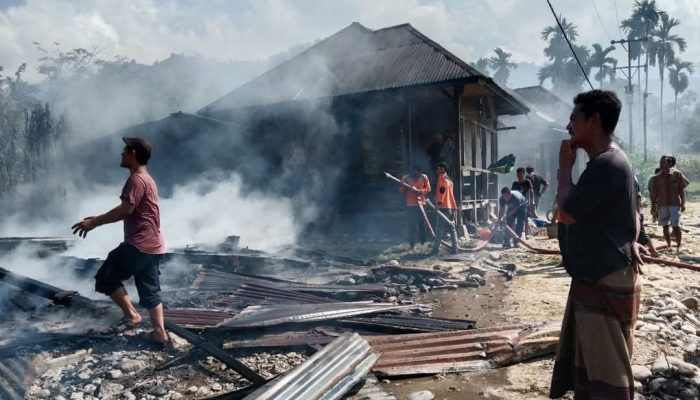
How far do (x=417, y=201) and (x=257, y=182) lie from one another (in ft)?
17.2

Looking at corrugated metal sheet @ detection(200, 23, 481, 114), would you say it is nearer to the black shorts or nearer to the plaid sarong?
the black shorts

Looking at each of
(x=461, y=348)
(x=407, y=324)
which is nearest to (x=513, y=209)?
(x=407, y=324)

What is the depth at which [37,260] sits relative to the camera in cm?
688

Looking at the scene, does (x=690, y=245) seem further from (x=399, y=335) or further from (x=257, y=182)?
(x=257, y=182)

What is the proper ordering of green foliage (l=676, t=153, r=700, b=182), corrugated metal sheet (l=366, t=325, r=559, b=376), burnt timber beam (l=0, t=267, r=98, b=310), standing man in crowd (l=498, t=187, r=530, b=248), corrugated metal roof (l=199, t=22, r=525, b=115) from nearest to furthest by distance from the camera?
corrugated metal sheet (l=366, t=325, r=559, b=376) → burnt timber beam (l=0, t=267, r=98, b=310) → standing man in crowd (l=498, t=187, r=530, b=248) → corrugated metal roof (l=199, t=22, r=525, b=115) → green foliage (l=676, t=153, r=700, b=182)

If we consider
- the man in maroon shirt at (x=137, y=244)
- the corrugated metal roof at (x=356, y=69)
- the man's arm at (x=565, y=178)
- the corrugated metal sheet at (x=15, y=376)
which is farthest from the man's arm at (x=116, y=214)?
the corrugated metal roof at (x=356, y=69)

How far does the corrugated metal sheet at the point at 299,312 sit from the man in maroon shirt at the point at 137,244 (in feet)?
2.46

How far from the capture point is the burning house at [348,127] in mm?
11664

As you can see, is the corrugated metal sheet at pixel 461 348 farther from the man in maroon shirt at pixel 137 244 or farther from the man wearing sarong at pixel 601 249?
the man in maroon shirt at pixel 137 244

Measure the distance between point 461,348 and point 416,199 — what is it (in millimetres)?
6247

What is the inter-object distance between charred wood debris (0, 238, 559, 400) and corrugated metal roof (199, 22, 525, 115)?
6627mm

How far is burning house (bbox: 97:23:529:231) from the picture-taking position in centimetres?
1166

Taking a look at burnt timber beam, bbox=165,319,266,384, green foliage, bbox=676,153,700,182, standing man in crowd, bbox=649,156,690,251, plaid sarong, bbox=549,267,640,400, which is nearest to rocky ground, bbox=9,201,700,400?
burnt timber beam, bbox=165,319,266,384

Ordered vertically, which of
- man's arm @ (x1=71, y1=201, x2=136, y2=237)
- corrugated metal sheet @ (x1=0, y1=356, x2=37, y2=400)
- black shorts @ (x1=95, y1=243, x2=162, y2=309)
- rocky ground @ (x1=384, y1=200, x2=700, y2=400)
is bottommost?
rocky ground @ (x1=384, y1=200, x2=700, y2=400)
